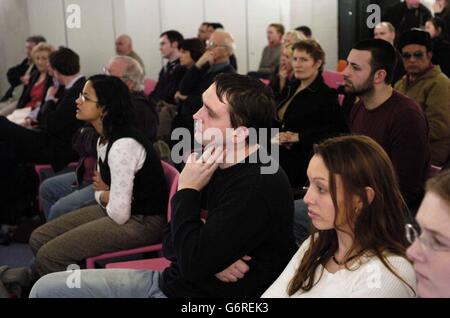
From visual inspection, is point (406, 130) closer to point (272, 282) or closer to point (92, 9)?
point (272, 282)

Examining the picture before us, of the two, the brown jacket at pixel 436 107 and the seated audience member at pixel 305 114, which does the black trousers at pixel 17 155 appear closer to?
the seated audience member at pixel 305 114

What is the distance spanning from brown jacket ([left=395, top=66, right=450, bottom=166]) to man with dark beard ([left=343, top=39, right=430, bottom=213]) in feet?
1.57

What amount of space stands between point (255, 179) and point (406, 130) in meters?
1.18

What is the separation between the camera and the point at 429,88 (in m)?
3.28

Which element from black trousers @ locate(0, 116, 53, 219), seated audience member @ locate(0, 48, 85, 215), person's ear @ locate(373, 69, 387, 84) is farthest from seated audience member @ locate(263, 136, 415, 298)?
black trousers @ locate(0, 116, 53, 219)

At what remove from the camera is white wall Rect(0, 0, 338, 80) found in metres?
7.38

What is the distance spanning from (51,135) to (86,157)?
991 millimetres

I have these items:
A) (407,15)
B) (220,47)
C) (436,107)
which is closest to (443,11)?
(407,15)

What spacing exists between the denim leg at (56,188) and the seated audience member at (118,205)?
0.79m

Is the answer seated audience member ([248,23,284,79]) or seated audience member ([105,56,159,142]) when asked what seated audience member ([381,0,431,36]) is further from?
seated audience member ([105,56,159,142])

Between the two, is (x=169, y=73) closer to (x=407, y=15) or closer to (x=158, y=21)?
(x=407, y=15)
